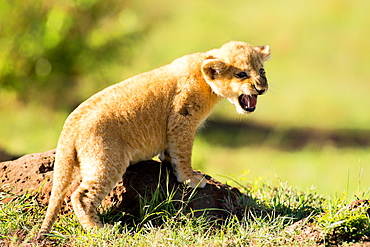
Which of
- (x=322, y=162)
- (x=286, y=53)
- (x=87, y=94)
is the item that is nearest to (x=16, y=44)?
(x=87, y=94)

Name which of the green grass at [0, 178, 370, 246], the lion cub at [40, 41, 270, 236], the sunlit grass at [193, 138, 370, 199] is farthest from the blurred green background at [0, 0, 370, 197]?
the green grass at [0, 178, 370, 246]

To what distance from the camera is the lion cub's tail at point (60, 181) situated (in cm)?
568

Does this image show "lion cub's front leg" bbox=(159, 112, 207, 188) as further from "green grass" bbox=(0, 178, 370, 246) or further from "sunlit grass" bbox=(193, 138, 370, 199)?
"sunlit grass" bbox=(193, 138, 370, 199)

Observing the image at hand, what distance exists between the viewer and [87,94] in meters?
16.4

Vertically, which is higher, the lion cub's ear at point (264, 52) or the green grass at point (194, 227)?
the lion cub's ear at point (264, 52)

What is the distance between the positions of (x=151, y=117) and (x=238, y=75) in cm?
104

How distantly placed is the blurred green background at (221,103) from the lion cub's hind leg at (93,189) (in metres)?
4.61

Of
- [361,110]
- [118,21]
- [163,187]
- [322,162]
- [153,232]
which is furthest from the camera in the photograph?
[361,110]

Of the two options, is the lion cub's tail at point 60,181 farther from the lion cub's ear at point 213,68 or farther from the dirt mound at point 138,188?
the lion cub's ear at point 213,68

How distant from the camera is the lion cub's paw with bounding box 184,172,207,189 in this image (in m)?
6.44

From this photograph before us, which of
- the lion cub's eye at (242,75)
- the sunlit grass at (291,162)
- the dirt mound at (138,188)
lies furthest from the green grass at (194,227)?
the sunlit grass at (291,162)

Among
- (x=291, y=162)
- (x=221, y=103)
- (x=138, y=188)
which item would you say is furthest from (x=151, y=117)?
(x=221, y=103)

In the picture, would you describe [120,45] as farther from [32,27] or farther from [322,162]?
[322,162]

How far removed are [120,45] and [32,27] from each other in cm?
224
